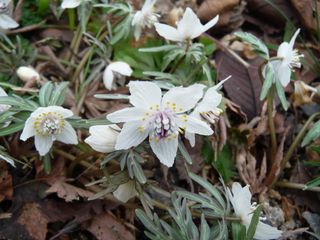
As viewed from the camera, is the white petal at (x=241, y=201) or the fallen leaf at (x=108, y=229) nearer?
the white petal at (x=241, y=201)

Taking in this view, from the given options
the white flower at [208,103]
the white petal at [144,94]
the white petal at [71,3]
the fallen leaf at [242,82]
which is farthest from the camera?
the fallen leaf at [242,82]

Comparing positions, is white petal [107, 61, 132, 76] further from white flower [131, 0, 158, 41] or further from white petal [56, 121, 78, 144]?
white petal [56, 121, 78, 144]

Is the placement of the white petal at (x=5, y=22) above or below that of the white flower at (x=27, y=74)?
above

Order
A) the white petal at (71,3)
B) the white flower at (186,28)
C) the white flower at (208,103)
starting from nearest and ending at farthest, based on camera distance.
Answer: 1. the white flower at (208,103)
2. the white flower at (186,28)
3. the white petal at (71,3)

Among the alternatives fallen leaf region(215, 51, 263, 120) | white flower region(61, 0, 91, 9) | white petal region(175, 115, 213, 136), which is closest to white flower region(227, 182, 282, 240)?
white petal region(175, 115, 213, 136)

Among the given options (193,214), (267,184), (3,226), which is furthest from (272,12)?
(3,226)

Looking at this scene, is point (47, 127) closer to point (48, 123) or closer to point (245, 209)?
point (48, 123)

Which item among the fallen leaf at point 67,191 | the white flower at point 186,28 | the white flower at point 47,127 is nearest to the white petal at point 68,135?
the white flower at point 47,127

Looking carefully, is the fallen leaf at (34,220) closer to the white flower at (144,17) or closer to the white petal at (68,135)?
the white petal at (68,135)
